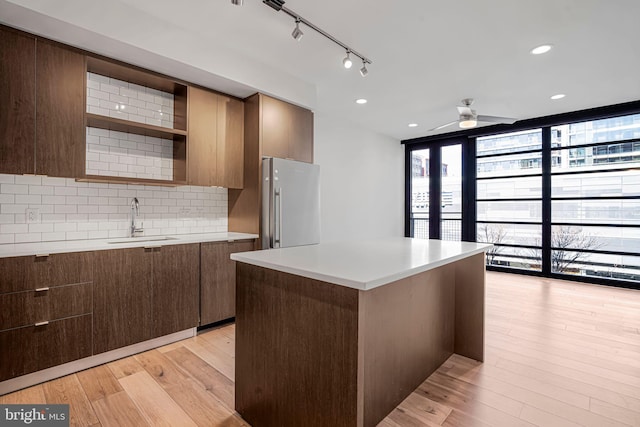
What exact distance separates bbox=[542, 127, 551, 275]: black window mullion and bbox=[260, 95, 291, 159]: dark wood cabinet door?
15.0 feet

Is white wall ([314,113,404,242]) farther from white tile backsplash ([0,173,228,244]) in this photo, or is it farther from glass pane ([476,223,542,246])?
white tile backsplash ([0,173,228,244])

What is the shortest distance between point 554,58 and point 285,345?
3758mm

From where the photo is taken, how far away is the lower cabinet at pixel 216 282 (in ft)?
9.79

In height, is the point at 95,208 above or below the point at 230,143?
below

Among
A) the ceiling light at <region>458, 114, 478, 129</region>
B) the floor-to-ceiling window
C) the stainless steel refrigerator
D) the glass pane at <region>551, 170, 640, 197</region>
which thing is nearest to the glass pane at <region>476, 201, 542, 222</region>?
Answer: the floor-to-ceiling window

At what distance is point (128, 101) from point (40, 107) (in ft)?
2.66

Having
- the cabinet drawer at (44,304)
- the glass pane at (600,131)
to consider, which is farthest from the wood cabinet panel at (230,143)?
the glass pane at (600,131)

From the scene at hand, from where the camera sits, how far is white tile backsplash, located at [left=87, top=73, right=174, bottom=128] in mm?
2785

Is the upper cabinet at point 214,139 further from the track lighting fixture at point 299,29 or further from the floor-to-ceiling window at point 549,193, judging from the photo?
the floor-to-ceiling window at point 549,193

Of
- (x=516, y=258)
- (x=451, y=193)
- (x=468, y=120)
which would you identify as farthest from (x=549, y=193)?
(x=468, y=120)

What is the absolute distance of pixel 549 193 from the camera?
5.33 meters

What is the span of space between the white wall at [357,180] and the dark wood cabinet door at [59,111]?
10.1 feet

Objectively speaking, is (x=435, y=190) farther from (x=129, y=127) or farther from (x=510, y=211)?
(x=129, y=127)

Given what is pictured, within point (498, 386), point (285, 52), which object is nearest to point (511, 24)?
point (285, 52)
